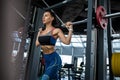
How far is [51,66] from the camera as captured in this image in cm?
152

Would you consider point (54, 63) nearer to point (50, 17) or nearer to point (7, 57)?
point (50, 17)

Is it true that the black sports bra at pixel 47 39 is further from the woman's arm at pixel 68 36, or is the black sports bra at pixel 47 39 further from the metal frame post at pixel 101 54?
the metal frame post at pixel 101 54

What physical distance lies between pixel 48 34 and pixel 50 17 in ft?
0.59

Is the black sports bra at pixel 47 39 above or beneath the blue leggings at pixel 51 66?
above

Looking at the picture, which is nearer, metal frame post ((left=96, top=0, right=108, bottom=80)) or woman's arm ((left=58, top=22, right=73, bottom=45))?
woman's arm ((left=58, top=22, right=73, bottom=45))

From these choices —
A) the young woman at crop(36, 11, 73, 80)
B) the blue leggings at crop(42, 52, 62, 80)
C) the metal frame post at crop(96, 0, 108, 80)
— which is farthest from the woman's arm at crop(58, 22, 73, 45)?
the metal frame post at crop(96, 0, 108, 80)

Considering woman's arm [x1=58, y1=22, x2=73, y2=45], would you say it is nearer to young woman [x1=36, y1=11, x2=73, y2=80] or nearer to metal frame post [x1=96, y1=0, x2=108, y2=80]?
young woman [x1=36, y1=11, x2=73, y2=80]

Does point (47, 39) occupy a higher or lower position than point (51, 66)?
higher

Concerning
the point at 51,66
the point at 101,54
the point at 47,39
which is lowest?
the point at 51,66

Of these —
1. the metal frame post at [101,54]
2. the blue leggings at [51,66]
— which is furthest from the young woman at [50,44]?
the metal frame post at [101,54]

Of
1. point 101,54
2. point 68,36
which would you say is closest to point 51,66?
point 68,36

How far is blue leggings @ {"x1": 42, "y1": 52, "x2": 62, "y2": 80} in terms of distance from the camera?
1485mm

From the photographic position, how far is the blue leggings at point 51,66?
1485 mm

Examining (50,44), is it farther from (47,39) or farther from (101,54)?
(101,54)
